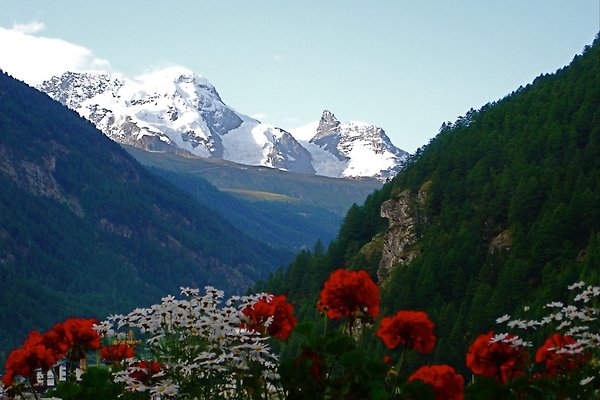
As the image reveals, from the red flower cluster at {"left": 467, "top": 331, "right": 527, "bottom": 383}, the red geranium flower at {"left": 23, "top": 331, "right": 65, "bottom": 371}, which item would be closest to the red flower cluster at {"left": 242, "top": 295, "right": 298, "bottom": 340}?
the red flower cluster at {"left": 467, "top": 331, "right": 527, "bottom": 383}

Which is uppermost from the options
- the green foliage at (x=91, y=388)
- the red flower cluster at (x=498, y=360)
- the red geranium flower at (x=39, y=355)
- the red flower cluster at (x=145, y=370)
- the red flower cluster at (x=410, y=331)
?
the red flower cluster at (x=410, y=331)

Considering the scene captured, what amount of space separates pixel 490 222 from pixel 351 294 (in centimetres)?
14820

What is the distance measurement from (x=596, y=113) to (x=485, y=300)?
49.1 m

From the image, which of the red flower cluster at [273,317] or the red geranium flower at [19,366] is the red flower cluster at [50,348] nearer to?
the red geranium flower at [19,366]

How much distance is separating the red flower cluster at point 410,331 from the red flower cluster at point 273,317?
1310 millimetres

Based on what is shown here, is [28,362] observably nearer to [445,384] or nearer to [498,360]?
[445,384]

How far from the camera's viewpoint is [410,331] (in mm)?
9875

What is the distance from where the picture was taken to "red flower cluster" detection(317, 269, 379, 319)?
1031cm

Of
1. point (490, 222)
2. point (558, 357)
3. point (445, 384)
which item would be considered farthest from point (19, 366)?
point (490, 222)

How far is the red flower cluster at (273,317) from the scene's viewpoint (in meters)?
10.9

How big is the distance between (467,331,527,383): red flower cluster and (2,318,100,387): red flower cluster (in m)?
4.45

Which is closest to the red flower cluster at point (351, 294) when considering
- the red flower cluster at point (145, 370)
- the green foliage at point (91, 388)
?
the red flower cluster at point (145, 370)

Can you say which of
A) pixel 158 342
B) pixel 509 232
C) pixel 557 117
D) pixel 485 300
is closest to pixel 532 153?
pixel 557 117

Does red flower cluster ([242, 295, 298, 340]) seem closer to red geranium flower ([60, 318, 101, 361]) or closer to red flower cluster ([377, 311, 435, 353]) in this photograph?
red flower cluster ([377, 311, 435, 353])
